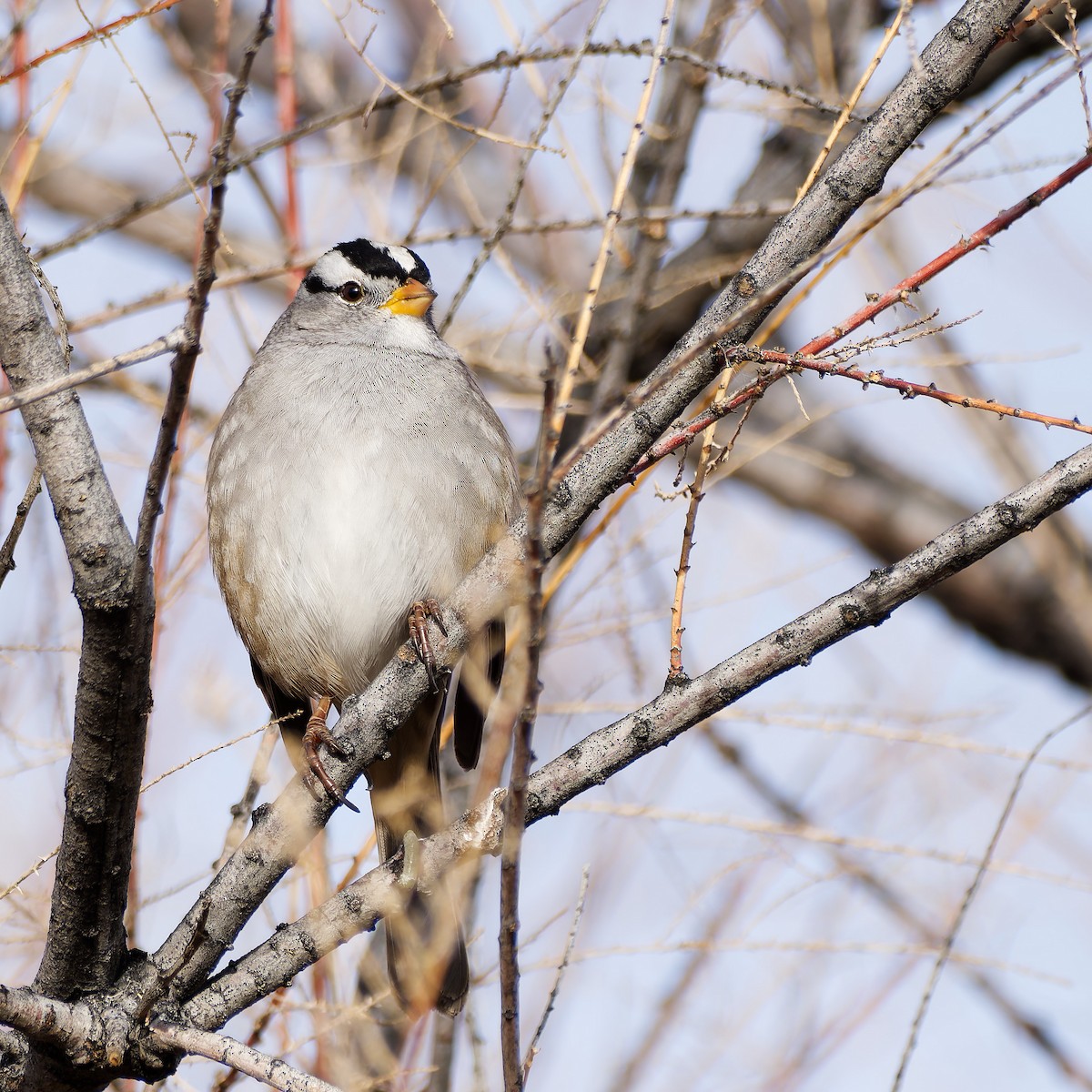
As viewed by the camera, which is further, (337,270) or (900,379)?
(337,270)

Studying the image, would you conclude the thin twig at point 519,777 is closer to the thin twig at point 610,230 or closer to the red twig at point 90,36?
the thin twig at point 610,230

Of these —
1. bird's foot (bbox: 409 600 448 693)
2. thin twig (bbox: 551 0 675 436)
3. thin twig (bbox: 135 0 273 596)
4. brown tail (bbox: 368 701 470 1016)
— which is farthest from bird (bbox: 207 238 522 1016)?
thin twig (bbox: 135 0 273 596)

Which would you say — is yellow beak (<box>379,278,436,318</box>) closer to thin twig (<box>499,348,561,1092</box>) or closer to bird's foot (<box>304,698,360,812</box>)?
bird's foot (<box>304,698,360,812</box>)

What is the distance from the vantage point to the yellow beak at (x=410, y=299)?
4516 millimetres

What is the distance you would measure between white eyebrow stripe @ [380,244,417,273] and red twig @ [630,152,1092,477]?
2363mm

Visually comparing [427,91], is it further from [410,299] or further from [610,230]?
[610,230]

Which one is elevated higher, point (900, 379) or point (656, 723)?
point (900, 379)

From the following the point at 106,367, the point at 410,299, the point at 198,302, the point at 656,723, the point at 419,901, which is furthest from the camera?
the point at 410,299

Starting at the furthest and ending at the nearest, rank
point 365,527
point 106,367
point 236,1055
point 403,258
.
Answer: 1. point 403,258
2. point 365,527
3. point 236,1055
4. point 106,367

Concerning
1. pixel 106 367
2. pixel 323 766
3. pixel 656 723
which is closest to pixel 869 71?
pixel 656 723

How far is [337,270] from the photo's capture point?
4711mm

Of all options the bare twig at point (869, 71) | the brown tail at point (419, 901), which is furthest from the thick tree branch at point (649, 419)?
the brown tail at point (419, 901)

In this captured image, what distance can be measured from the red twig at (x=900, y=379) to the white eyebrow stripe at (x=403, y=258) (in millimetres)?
2363

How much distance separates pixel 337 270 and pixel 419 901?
7.46 ft
